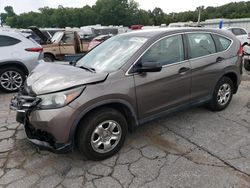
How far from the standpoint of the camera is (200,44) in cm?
411

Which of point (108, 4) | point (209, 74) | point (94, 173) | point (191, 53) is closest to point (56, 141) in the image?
point (94, 173)

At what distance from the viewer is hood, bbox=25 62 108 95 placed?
114 inches

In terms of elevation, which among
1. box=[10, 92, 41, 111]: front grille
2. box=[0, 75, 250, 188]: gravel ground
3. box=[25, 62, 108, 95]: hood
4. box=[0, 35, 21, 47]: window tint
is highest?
box=[0, 35, 21, 47]: window tint

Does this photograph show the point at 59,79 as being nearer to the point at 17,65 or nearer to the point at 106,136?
the point at 106,136

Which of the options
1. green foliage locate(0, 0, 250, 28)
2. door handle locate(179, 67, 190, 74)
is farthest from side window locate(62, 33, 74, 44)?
green foliage locate(0, 0, 250, 28)

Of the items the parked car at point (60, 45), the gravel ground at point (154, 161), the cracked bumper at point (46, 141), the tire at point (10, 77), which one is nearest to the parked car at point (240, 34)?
the parked car at point (60, 45)

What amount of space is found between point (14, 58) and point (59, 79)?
3.89 meters

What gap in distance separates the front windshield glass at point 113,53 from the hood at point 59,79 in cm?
30

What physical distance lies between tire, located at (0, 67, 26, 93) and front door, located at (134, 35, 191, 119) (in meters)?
4.36

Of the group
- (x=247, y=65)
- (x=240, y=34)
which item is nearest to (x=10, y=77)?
(x=247, y=65)

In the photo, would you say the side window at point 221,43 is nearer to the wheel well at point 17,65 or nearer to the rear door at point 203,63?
the rear door at point 203,63

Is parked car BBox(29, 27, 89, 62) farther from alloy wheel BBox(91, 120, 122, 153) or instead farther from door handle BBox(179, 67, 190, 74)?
alloy wheel BBox(91, 120, 122, 153)

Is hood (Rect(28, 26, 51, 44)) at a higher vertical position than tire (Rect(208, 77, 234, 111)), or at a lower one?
higher

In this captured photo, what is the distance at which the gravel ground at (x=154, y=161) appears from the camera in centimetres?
279
